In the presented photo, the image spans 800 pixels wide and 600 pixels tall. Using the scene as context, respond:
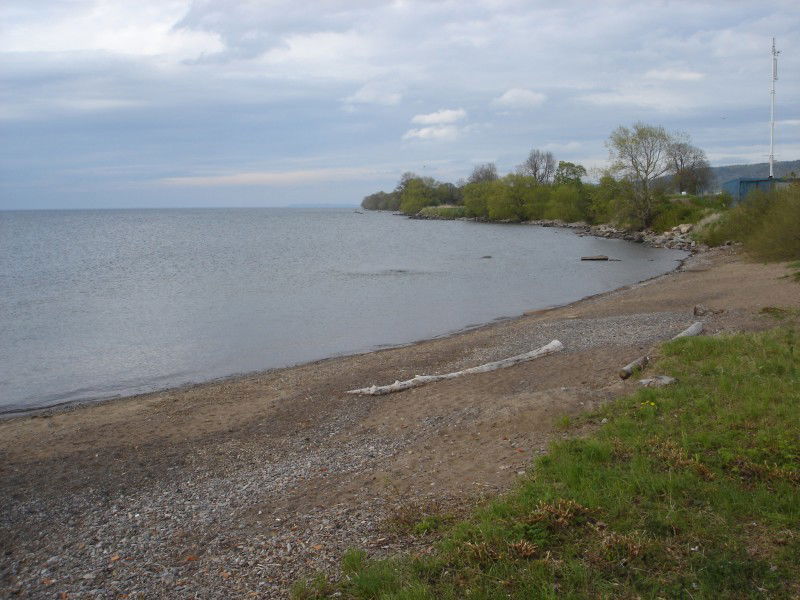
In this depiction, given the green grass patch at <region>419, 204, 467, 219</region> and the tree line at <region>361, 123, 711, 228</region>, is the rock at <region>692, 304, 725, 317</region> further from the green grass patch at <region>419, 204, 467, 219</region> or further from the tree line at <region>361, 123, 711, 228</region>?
the green grass patch at <region>419, 204, 467, 219</region>

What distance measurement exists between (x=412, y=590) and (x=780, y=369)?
7.05m

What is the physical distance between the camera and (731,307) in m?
18.5

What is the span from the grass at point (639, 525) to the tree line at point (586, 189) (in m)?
67.9

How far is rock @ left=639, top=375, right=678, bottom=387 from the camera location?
9.74m

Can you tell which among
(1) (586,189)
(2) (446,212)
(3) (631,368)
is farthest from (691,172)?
(3) (631,368)

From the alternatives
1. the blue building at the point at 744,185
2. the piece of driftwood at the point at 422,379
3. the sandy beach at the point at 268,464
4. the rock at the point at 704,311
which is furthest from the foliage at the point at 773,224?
the piece of driftwood at the point at 422,379

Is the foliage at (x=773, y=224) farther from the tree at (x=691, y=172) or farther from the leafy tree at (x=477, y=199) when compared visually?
the leafy tree at (x=477, y=199)

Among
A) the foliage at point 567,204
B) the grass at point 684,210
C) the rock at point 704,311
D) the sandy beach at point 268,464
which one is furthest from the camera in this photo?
the foliage at point 567,204

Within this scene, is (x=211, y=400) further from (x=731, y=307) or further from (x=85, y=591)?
(x=731, y=307)

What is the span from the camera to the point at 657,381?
388 inches

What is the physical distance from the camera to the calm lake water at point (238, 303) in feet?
65.4

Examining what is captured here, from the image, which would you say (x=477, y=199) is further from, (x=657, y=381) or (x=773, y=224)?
(x=657, y=381)

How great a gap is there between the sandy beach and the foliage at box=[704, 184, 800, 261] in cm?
1473

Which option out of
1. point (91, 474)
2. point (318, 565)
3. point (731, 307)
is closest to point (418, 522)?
point (318, 565)
